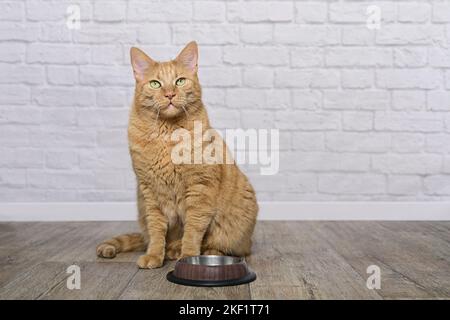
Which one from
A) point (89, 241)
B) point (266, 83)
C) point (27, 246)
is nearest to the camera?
point (27, 246)

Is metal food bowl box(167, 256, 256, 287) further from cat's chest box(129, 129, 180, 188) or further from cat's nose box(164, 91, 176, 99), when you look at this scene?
cat's nose box(164, 91, 176, 99)

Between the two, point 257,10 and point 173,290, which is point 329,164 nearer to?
point 257,10

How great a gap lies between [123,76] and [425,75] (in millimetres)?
1550

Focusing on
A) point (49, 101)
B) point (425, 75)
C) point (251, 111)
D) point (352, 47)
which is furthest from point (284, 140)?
point (49, 101)

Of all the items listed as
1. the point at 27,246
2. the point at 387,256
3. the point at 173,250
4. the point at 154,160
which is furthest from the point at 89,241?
the point at 387,256

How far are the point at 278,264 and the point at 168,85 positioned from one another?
686mm

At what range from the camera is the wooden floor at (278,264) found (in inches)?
59.1

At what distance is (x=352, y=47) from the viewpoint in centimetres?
292

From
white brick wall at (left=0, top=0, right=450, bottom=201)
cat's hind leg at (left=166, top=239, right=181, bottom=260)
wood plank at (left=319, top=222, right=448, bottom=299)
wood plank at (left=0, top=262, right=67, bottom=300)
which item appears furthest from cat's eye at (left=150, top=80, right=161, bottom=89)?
white brick wall at (left=0, top=0, right=450, bottom=201)

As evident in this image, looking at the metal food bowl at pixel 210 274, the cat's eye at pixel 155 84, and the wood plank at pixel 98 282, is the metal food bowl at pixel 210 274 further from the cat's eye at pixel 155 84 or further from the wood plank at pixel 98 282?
the cat's eye at pixel 155 84

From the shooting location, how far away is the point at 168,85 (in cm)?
181
